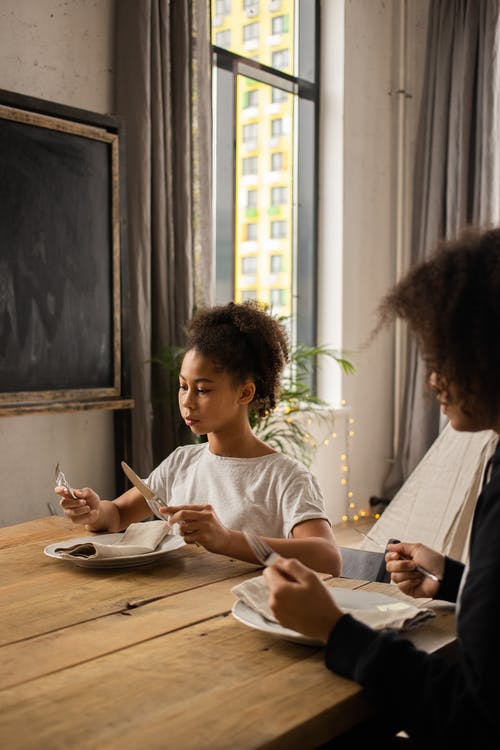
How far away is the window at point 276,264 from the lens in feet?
14.5

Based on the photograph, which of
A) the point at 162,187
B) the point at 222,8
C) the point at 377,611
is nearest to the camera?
the point at 377,611

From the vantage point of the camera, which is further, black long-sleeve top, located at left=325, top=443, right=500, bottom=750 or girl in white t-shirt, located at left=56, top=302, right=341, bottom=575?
girl in white t-shirt, located at left=56, top=302, right=341, bottom=575

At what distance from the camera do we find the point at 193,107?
338 centimetres

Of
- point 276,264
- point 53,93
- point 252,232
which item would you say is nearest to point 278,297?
point 276,264

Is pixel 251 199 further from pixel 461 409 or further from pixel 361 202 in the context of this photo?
pixel 461 409

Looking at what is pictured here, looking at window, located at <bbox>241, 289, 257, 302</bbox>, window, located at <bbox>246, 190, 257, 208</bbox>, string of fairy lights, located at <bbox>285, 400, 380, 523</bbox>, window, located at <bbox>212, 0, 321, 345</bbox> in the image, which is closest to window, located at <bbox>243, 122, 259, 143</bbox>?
window, located at <bbox>212, 0, 321, 345</bbox>

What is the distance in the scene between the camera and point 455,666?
0.87m

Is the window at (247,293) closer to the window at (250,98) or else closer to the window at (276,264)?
the window at (276,264)

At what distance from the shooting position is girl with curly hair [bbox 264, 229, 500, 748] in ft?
2.70

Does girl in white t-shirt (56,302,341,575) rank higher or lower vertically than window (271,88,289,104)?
lower

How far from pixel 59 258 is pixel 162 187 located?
61cm

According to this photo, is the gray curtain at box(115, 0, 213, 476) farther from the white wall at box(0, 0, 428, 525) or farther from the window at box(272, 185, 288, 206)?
the white wall at box(0, 0, 428, 525)

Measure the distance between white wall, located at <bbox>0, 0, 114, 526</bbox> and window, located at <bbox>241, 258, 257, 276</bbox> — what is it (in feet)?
4.12

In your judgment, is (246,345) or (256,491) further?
(246,345)
